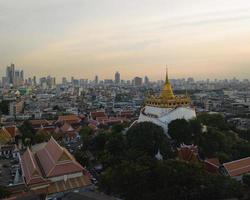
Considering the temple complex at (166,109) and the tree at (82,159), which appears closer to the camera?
the tree at (82,159)

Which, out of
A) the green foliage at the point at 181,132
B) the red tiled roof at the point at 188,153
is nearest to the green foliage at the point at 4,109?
the green foliage at the point at 181,132

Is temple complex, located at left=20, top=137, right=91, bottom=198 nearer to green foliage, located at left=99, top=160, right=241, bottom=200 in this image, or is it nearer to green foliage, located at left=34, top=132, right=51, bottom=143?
green foliage, located at left=99, top=160, right=241, bottom=200

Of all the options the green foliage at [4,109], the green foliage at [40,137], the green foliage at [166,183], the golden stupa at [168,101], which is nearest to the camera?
the green foliage at [166,183]

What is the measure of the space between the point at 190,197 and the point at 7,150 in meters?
18.4

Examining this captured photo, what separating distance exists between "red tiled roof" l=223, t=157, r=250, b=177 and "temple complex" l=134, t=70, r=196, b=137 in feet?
22.7

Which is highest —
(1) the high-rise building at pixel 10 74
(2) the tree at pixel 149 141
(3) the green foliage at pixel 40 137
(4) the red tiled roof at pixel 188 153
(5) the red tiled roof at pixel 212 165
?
(1) the high-rise building at pixel 10 74

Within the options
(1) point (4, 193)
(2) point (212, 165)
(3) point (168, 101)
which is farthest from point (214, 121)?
(1) point (4, 193)

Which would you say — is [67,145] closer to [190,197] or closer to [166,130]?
[166,130]

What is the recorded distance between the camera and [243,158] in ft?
65.0

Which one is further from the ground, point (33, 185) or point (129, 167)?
point (129, 167)

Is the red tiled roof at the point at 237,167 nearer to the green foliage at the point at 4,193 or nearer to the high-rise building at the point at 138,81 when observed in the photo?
the green foliage at the point at 4,193

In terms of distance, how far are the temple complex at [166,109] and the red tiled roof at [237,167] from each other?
691cm

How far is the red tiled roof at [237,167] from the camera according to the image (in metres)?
17.8

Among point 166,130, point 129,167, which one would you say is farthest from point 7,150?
point 129,167
